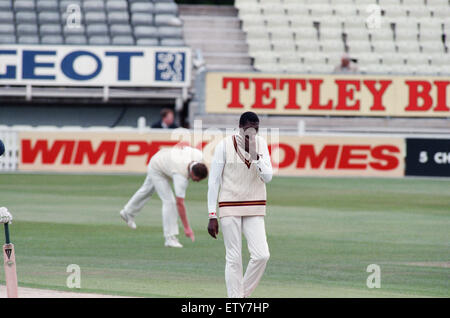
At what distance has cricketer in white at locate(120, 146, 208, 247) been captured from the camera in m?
15.7

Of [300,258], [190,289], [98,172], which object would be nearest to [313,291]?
[190,289]

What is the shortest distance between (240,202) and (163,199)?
6073 millimetres

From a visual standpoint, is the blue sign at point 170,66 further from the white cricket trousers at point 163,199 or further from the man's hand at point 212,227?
the man's hand at point 212,227

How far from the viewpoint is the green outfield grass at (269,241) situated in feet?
40.8

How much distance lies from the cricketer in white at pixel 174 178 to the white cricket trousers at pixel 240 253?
4.82m

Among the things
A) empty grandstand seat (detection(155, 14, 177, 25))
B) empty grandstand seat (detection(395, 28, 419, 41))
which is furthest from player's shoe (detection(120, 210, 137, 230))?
empty grandstand seat (detection(395, 28, 419, 41))

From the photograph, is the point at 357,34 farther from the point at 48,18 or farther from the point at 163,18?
the point at 48,18

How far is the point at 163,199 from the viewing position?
53.7ft

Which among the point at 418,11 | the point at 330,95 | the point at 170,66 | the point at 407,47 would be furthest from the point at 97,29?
the point at 418,11

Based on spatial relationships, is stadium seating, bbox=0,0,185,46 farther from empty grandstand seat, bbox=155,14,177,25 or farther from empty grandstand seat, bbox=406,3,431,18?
empty grandstand seat, bbox=406,3,431,18

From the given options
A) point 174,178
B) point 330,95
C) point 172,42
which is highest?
point 172,42

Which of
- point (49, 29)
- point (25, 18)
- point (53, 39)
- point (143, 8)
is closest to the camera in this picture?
point (53, 39)

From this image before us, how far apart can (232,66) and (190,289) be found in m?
24.7
